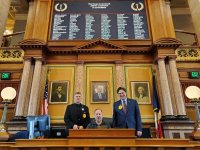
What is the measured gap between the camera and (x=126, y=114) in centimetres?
436

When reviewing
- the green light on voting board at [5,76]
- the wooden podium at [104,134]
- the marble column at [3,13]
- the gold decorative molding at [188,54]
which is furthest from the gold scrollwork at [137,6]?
the wooden podium at [104,134]

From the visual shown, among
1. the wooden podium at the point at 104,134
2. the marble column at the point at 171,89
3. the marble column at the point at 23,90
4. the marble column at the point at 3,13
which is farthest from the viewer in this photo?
the marble column at the point at 3,13

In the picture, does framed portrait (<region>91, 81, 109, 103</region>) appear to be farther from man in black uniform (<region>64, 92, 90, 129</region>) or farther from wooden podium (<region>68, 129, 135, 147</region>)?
wooden podium (<region>68, 129, 135, 147</region>)

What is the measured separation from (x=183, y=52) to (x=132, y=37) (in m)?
2.42

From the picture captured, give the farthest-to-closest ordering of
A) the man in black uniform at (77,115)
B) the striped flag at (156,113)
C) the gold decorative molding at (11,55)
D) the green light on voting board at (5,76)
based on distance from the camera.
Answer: the gold decorative molding at (11,55), the green light on voting board at (5,76), the striped flag at (156,113), the man in black uniform at (77,115)

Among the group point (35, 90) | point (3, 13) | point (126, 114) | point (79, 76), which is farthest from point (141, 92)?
Result: point (3, 13)

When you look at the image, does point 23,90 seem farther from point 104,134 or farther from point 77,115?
point 104,134

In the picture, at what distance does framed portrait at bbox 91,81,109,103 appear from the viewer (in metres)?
8.43

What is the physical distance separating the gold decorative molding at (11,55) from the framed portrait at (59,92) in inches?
84.3

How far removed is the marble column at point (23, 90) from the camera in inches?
312

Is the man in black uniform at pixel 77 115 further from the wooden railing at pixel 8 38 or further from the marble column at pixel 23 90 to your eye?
the wooden railing at pixel 8 38

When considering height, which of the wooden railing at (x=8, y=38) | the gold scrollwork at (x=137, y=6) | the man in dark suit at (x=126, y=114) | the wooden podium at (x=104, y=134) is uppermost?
the gold scrollwork at (x=137, y=6)

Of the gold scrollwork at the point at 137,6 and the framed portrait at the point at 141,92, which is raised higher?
the gold scrollwork at the point at 137,6

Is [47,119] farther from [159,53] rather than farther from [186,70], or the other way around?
[186,70]
